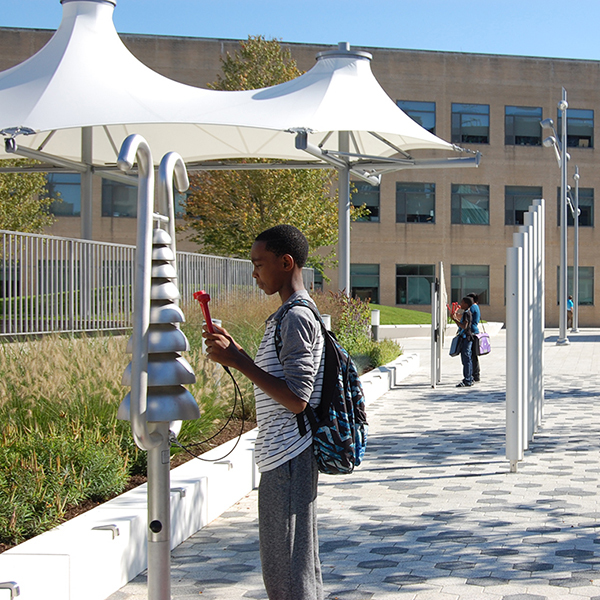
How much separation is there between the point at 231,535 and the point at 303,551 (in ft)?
9.00

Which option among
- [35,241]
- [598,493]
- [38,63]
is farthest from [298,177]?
[598,493]

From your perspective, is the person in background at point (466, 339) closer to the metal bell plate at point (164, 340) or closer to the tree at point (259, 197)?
the metal bell plate at point (164, 340)

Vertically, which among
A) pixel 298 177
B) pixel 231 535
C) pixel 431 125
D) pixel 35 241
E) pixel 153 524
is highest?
pixel 431 125

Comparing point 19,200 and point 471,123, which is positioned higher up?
point 471,123

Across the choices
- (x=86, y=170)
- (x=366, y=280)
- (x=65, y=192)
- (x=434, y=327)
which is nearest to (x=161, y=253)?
(x=434, y=327)

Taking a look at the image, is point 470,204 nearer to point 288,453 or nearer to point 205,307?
point 288,453

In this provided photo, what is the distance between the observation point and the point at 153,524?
3.16 m

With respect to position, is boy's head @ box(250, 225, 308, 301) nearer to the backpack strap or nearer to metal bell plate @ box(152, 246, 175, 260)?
the backpack strap

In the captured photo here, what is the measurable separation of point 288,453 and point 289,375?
32cm

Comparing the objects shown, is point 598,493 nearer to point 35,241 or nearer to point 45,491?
point 45,491

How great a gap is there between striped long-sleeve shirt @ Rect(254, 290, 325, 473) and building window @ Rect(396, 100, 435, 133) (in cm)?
4396

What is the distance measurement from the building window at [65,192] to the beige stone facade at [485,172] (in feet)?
43.5

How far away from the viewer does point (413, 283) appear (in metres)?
46.7

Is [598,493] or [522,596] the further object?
[598,493]
